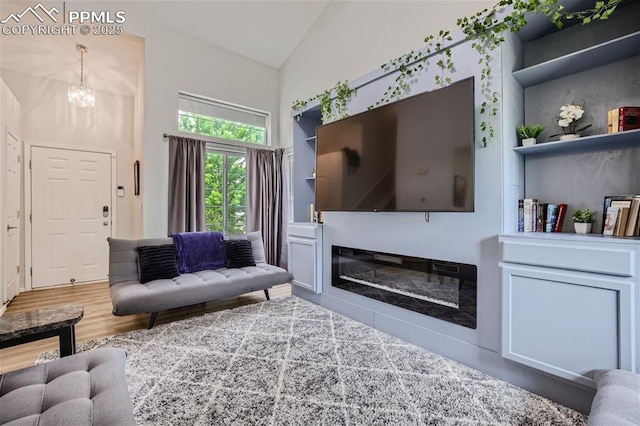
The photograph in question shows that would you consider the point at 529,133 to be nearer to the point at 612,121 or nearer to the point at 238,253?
the point at 612,121

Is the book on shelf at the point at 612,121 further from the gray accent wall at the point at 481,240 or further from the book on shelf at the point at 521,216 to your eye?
the book on shelf at the point at 521,216

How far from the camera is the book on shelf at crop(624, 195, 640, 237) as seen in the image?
162 cm

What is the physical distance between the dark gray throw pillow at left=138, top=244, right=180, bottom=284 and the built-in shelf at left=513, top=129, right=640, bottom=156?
10.7 ft

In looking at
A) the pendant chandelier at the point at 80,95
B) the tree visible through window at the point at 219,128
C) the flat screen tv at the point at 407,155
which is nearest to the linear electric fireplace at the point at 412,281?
the flat screen tv at the point at 407,155

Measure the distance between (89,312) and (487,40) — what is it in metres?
4.45

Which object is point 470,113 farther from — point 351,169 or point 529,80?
point 351,169

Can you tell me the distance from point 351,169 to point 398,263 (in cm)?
99

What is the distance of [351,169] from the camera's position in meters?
2.89

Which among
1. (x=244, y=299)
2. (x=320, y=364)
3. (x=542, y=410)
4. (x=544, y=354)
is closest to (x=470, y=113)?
(x=544, y=354)

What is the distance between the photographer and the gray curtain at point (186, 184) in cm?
426

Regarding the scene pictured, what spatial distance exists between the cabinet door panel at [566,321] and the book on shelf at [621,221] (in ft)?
1.26

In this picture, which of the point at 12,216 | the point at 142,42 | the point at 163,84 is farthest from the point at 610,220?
the point at 12,216

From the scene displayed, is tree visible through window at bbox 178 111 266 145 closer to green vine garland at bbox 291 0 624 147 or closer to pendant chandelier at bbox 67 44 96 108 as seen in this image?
pendant chandelier at bbox 67 44 96 108

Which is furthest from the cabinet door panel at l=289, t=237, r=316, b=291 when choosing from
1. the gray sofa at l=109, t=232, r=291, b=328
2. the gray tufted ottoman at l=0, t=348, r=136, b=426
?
the gray tufted ottoman at l=0, t=348, r=136, b=426
